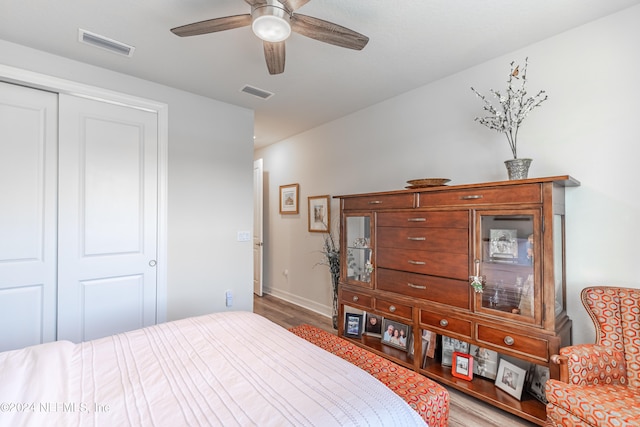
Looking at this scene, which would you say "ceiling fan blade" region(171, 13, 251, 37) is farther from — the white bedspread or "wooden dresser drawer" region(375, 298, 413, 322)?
"wooden dresser drawer" region(375, 298, 413, 322)

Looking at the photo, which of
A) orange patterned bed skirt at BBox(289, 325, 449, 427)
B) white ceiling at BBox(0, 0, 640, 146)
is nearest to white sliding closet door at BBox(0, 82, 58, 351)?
white ceiling at BBox(0, 0, 640, 146)

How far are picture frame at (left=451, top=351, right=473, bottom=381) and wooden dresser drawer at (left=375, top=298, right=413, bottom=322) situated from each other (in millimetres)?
434

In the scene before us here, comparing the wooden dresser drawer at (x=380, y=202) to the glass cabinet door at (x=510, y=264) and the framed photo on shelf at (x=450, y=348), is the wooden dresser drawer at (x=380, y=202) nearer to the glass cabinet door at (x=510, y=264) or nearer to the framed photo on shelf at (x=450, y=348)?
the glass cabinet door at (x=510, y=264)

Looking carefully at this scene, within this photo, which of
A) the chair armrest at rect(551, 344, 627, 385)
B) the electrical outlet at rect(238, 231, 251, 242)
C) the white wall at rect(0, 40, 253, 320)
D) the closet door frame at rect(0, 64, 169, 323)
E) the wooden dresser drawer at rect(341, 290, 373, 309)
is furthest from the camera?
the electrical outlet at rect(238, 231, 251, 242)

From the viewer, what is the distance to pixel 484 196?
199 centimetres

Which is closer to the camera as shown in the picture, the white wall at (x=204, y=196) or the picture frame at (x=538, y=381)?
the picture frame at (x=538, y=381)

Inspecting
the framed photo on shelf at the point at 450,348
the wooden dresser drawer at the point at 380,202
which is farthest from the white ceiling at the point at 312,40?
the framed photo on shelf at the point at 450,348

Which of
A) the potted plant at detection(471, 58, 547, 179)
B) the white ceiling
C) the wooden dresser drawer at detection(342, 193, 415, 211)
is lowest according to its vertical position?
the wooden dresser drawer at detection(342, 193, 415, 211)

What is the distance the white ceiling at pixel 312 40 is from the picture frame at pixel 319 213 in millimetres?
1398

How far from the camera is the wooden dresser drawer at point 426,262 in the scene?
2.10 meters

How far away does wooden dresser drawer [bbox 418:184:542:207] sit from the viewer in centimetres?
179

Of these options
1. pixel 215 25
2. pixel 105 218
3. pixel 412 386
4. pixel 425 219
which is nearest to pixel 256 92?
pixel 215 25

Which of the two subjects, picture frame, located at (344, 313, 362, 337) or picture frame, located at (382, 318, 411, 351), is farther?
picture frame, located at (344, 313, 362, 337)

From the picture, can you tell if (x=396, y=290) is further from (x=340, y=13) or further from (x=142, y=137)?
(x=142, y=137)
